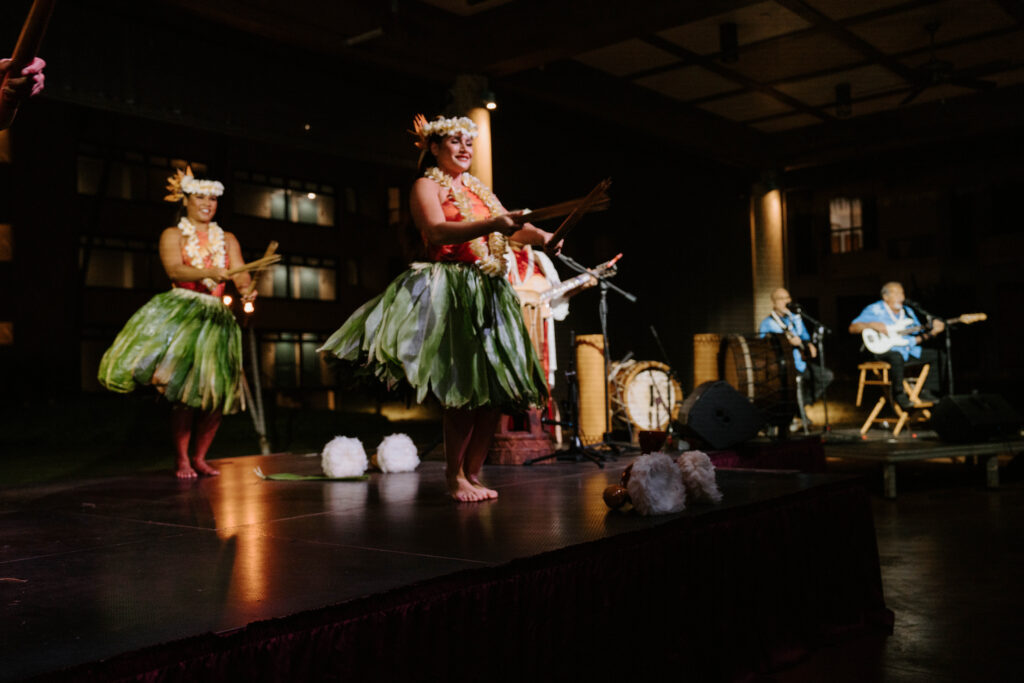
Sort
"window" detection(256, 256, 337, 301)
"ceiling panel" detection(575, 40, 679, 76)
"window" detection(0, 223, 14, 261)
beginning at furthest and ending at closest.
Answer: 1. "window" detection(256, 256, 337, 301)
2. "window" detection(0, 223, 14, 261)
3. "ceiling panel" detection(575, 40, 679, 76)

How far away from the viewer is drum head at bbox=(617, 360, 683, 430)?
725cm

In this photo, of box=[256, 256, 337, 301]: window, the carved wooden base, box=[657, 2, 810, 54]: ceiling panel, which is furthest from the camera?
box=[256, 256, 337, 301]: window

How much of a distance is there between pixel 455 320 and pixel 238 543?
987mm

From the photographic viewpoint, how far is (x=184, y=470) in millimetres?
4262

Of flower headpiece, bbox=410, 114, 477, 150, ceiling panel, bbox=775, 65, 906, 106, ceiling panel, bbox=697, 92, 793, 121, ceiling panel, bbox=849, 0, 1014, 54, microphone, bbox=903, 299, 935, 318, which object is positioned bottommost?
microphone, bbox=903, 299, 935, 318

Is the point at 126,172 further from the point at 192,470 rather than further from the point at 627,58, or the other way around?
the point at 192,470

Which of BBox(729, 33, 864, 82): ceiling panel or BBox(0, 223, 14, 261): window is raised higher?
BBox(729, 33, 864, 82): ceiling panel

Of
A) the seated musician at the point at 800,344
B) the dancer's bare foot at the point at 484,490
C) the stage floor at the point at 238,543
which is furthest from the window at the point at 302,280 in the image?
the dancer's bare foot at the point at 484,490

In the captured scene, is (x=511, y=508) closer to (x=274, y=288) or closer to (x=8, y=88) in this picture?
(x=8, y=88)

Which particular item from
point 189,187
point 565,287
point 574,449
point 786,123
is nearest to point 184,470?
point 189,187

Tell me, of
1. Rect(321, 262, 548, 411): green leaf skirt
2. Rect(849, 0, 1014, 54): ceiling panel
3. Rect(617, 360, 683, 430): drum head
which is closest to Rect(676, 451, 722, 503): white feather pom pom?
Rect(321, 262, 548, 411): green leaf skirt

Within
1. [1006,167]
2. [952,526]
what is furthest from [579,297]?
[1006,167]

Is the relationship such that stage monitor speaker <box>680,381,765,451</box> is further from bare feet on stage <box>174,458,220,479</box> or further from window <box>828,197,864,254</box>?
window <box>828,197,864,254</box>

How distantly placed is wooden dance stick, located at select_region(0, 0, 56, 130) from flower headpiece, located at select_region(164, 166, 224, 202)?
246cm
